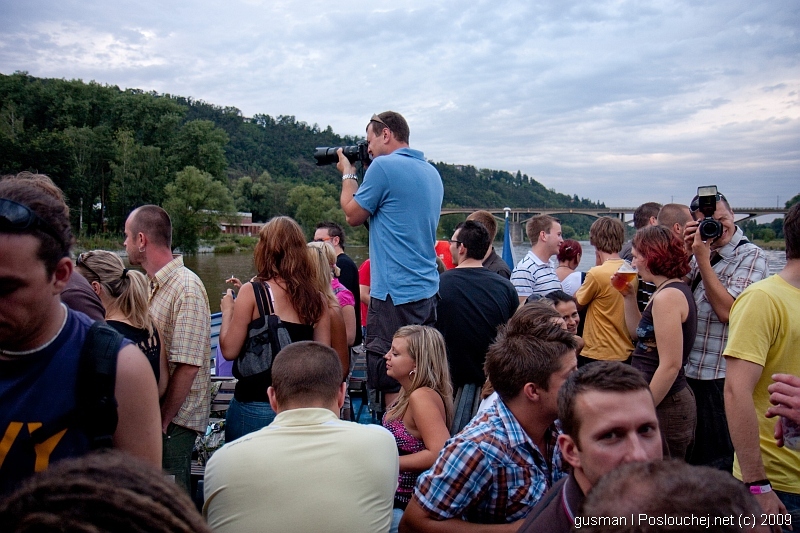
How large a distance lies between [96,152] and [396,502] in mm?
52554

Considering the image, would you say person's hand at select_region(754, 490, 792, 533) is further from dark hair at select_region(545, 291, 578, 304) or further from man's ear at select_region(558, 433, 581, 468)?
dark hair at select_region(545, 291, 578, 304)

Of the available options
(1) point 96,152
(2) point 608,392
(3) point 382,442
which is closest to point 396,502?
(3) point 382,442

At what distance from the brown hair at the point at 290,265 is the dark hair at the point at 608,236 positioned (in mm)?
2512

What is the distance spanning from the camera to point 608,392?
153 centimetres

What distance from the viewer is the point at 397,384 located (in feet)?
10.6

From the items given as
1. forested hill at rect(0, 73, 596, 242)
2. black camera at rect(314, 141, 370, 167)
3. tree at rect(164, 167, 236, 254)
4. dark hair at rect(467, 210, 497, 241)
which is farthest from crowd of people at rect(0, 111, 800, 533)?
forested hill at rect(0, 73, 596, 242)

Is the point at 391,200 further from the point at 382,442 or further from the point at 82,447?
the point at 82,447

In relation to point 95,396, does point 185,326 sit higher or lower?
lower

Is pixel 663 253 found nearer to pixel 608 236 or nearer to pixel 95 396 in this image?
pixel 608 236

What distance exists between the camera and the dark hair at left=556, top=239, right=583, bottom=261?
17.0 ft

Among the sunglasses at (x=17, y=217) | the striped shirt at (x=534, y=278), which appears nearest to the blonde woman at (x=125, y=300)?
the sunglasses at (x=17, y=217)

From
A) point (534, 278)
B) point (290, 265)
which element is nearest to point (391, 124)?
point (290, 265)

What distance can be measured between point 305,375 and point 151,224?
1.58 m

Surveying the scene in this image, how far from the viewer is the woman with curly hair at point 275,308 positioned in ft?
9.29
